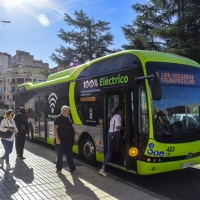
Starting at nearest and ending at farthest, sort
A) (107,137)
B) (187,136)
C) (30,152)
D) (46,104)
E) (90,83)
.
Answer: (187,136) → (107,137) → (90,83) → (30,152) → (46,104)

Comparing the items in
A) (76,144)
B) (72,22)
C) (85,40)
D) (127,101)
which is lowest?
(76,144)

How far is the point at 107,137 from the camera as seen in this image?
677cm

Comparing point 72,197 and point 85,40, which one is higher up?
point 85,40

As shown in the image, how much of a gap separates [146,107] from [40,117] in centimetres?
704

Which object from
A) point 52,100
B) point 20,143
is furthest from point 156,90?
point 52,100

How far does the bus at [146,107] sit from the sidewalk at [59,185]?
1.89 ft

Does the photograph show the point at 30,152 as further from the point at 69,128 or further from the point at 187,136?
the point at 187,136

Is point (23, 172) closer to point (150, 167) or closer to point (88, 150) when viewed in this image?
point (88, 150)

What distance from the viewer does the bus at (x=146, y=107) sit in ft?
18.0

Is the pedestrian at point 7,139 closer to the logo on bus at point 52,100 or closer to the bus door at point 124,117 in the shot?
the bus door at point 124,117

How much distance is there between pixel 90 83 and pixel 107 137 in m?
1.76

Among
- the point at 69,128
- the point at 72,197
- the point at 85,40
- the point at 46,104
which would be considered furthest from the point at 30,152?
the point at 85,40

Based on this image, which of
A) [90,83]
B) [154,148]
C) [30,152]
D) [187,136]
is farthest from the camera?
[30,152]


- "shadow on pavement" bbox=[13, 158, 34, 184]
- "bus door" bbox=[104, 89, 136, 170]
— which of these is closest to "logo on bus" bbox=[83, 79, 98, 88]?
"bus door" bbox=[104, 89, 136, 170]
